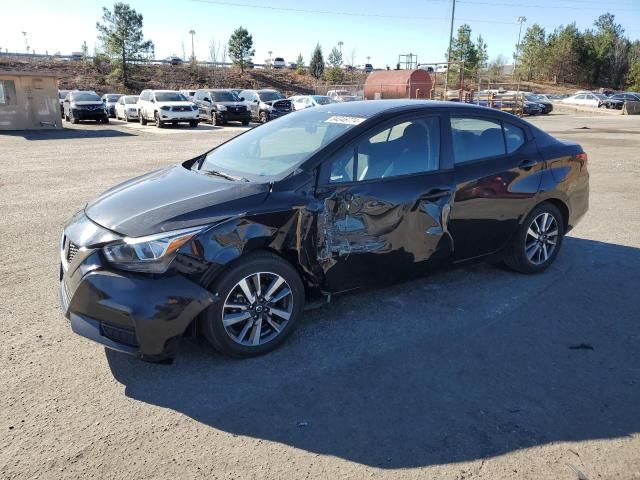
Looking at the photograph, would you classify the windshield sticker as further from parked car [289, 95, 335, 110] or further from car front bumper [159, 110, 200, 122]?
parked car [289, 95, 335, 110]

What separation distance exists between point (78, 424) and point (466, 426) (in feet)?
6.96

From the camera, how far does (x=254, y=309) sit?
3504 mm

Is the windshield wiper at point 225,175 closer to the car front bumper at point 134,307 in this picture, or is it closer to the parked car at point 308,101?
the car front bumper at point 134,307

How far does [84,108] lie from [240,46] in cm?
4893

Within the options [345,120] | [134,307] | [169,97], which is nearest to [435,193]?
[345,120]

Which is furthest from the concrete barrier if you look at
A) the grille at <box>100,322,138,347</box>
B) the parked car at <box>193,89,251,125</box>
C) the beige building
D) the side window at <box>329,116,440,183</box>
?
the grille at <box>100,322,138,347</box>

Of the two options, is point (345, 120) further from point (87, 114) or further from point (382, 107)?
point (87, 114)

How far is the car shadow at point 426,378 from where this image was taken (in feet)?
9.23

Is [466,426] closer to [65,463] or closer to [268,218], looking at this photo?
[268,218]

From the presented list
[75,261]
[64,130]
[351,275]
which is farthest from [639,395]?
[64,130]

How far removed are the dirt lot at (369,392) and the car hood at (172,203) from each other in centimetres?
94

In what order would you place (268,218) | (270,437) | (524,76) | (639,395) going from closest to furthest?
1. (270,437)
2. (639,395)
3. (268,218)
4. (524,76)

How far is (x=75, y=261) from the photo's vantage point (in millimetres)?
3334

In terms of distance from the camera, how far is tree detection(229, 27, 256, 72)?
71250mm
